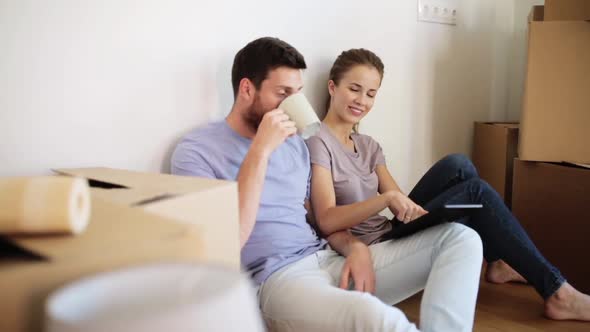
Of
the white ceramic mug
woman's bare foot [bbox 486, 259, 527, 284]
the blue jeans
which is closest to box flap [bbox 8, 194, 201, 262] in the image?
the white ceramic mug

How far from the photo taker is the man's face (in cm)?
122

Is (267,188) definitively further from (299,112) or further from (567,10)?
(567,10)

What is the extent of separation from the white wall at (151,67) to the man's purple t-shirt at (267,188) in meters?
0.11

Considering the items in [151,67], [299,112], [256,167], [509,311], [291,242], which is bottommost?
[509,311]

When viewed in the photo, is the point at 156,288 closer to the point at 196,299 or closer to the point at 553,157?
the point at 196,299

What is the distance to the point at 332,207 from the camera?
4.40ft

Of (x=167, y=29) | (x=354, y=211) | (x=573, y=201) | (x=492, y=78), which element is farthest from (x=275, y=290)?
(x=492, y=78)

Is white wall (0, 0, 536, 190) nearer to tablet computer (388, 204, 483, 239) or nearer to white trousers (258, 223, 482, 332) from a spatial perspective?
white trousers (258, 223, 482, 332)

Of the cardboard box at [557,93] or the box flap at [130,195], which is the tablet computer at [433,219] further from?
the box flap at [130,195]

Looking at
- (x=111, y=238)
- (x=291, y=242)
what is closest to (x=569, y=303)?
(x=291, y=242)

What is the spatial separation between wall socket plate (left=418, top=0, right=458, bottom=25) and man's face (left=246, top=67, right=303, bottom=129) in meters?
0.90

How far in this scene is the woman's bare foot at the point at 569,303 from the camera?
1.37 metres

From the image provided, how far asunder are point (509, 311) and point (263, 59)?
41.5 inches

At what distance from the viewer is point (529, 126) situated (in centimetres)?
171
